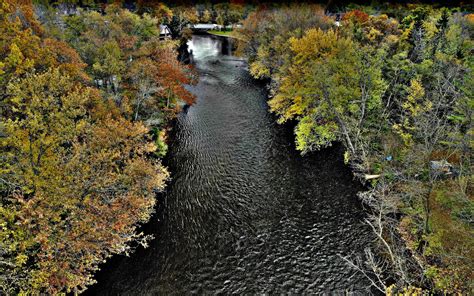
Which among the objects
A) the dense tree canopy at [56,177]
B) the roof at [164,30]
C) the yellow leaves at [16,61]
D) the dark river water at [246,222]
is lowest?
the dark river water at [246,222]

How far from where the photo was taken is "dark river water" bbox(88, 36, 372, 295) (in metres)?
21.1

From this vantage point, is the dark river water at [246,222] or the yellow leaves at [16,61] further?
the dark river water at [246,222]

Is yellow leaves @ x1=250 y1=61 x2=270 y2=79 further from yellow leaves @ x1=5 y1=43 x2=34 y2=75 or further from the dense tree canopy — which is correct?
yellow leaves @ x1=5 y1=43 x2=34 y2=75

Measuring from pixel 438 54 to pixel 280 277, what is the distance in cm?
3160

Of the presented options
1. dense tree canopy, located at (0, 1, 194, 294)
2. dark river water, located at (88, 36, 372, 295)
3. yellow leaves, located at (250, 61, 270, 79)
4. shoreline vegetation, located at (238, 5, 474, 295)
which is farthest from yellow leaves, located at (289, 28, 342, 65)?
dense tree canopy, located at (0, 1, 194, 294)

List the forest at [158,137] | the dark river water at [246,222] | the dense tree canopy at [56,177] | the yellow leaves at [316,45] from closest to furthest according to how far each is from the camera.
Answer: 1. the dense tree canopy at [56,177]
2. the forest at [158,137]
3. the dark river water at [246,222]
4. the yellow leaves at [316,45]

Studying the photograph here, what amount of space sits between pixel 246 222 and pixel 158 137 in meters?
16.8

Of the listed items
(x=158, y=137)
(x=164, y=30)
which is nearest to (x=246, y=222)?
(x=158, y=137)

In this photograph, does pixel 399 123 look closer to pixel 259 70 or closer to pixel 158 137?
pixel 158 137

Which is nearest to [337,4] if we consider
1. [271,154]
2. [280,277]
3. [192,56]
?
[192,56]

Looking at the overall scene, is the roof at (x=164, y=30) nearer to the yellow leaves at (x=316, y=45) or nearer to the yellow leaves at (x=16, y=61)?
the yellow leaves at (x=316, y=45)

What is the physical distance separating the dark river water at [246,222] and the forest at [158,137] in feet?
4.63

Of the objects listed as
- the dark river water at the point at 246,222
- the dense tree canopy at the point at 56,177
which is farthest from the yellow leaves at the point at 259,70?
the dense tree canopy at the point at 56,177

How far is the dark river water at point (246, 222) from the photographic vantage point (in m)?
21.1
